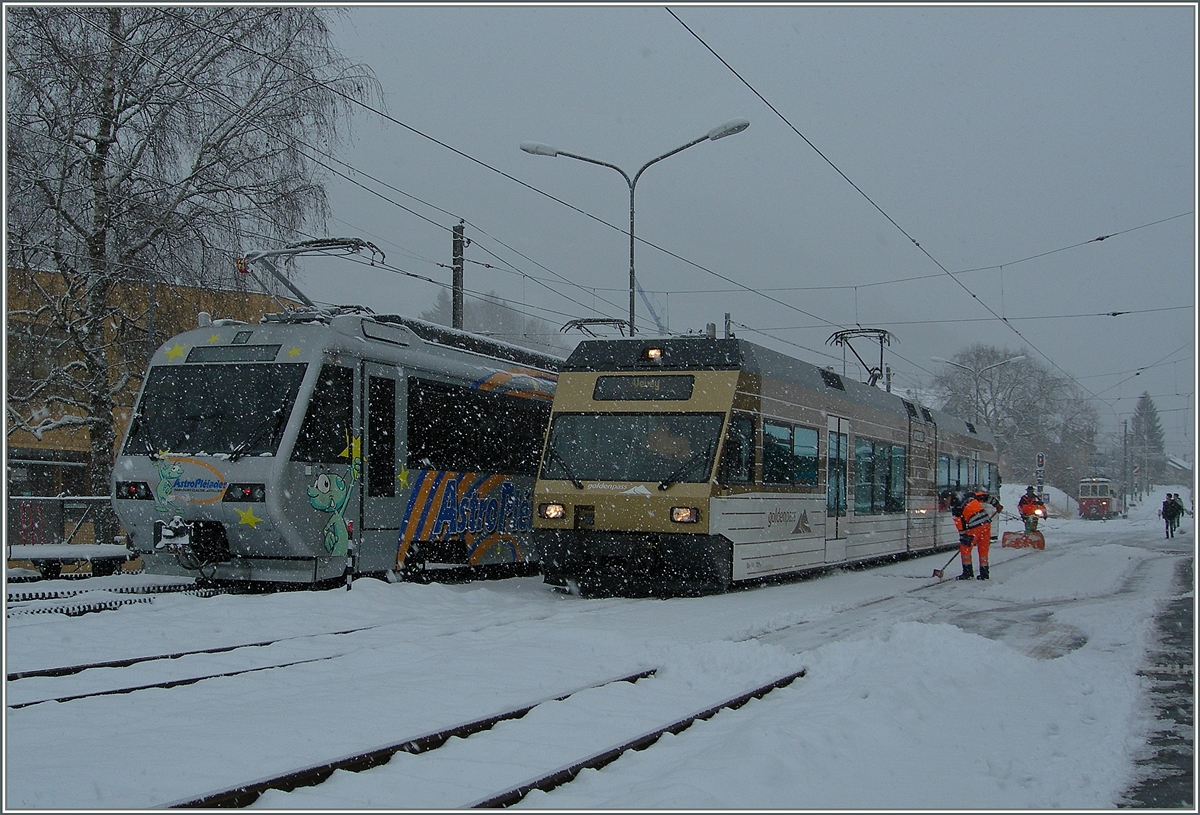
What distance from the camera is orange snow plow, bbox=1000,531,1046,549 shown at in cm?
2892

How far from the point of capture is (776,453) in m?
14.9

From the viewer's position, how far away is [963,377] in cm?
7831

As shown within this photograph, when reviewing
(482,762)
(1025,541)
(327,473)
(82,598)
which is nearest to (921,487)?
(1025,541)

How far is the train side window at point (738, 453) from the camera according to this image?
13.4m

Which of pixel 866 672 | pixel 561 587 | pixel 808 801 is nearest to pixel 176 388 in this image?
pixel 561 587

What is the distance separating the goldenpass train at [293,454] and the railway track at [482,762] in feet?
18.9

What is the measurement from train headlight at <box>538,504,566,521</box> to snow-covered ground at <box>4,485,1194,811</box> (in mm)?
1413

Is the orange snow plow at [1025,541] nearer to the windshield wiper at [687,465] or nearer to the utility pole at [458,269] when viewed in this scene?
the utility pole at [458,269]

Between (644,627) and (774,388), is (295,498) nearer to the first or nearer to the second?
(644,627)

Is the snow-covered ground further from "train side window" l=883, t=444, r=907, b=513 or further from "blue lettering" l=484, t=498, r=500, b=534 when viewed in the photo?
"train side window" l=883, t=444, r=907, b=513

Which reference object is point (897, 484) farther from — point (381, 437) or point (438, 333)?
point (381, 437)

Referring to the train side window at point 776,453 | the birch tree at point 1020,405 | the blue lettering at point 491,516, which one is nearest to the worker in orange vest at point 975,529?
the train side window at point 776,453

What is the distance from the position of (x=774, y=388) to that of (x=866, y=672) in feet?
22.5

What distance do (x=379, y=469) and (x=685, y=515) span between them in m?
3.64
